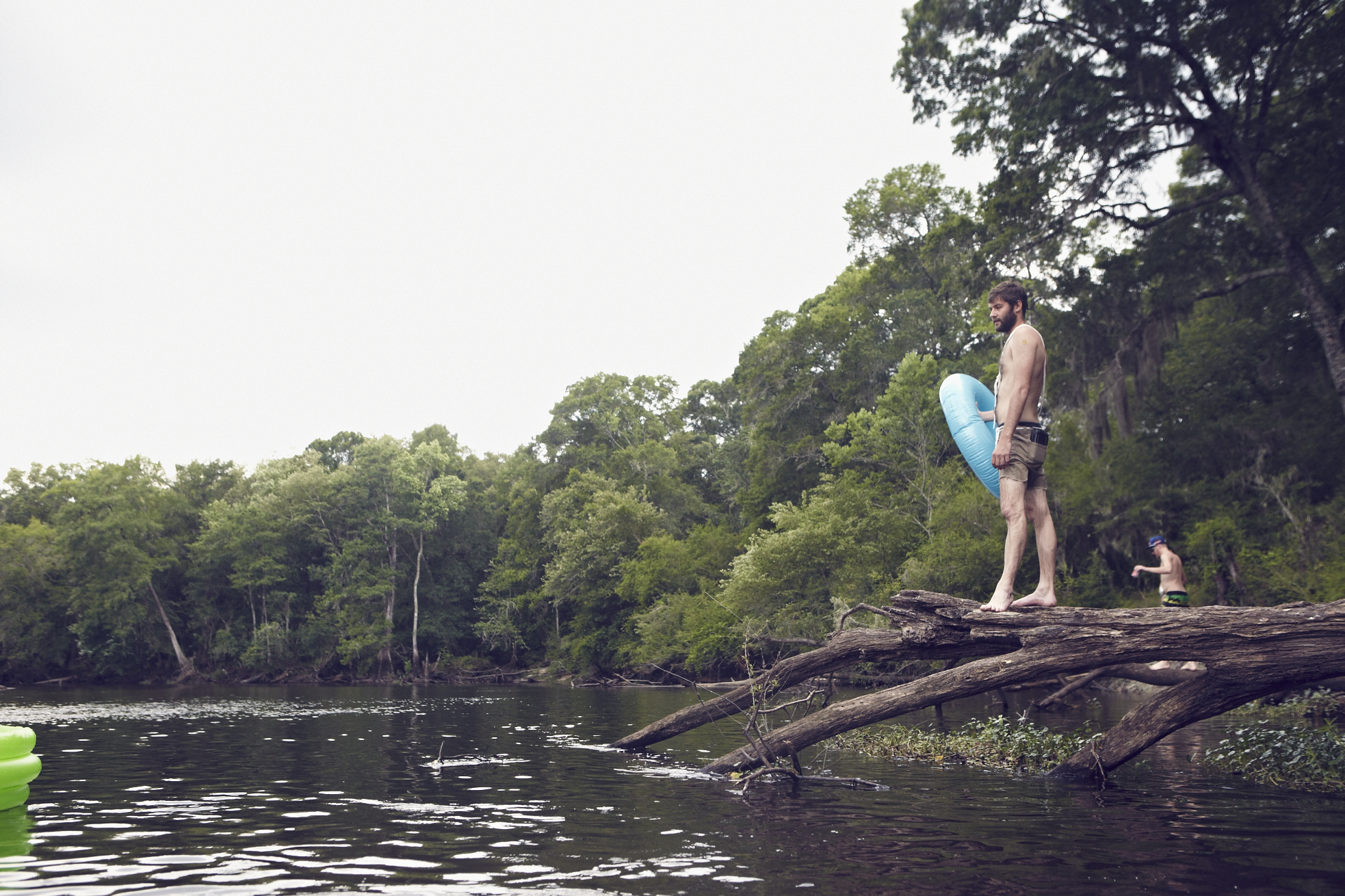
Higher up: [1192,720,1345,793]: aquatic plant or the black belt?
the black belt

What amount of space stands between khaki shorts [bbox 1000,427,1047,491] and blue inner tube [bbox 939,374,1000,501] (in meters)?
0.23

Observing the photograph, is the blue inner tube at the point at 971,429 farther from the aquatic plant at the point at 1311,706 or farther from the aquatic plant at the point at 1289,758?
the aquatic plant at the point at 1311,706

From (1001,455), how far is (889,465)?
84.9 feet

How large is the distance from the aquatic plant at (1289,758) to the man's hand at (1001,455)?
13.5 feet

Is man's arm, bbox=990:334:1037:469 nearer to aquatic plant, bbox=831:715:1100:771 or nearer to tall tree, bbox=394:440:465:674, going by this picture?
aquatic plant, bbox=831:715:1100:771

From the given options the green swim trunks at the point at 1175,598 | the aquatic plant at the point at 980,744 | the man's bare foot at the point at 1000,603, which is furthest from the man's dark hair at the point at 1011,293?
the green swim trunks at the point at 1175,598

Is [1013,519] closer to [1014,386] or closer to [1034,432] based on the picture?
[1034,432]

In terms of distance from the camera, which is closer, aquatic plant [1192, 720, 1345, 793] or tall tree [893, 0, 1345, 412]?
aquatic plant [1192, 720, 1345, 793]

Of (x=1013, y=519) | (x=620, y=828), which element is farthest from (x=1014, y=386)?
(x=620, y=828)

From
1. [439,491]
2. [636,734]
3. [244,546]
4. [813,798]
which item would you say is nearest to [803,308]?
[439,491]

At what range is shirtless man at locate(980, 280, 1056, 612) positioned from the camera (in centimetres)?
777

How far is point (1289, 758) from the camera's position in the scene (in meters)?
9.03

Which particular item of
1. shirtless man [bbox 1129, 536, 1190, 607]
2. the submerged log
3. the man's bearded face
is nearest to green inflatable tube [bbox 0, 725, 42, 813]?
the submerged log

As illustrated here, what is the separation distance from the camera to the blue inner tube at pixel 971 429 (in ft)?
27.2
